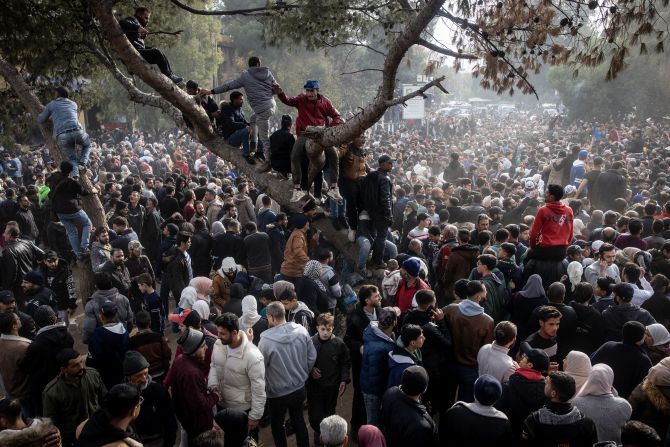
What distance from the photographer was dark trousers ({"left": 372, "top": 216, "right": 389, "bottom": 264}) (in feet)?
25.5

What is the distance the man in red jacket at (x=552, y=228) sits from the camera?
6.89 meters

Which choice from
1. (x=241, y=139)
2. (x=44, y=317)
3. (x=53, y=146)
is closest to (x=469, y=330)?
(x=44, y=317)

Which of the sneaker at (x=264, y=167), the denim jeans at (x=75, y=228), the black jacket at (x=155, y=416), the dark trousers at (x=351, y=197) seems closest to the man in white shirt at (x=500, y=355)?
the black jacket at (x=155, y=416)

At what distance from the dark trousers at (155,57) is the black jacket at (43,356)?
432 cm

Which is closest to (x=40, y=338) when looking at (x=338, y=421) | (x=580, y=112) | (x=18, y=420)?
(x=18, y=420)

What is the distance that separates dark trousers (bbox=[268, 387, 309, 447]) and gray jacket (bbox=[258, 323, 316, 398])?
7 cm

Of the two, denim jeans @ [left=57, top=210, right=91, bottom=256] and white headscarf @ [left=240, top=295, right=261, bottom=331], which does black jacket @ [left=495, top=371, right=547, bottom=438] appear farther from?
denim jeans @ [left=57, top=210, right=91, bottom=256]

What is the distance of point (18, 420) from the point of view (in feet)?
13.7

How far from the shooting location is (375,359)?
5.17 meters

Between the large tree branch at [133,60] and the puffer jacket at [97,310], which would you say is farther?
the large tree branch at [133,60]

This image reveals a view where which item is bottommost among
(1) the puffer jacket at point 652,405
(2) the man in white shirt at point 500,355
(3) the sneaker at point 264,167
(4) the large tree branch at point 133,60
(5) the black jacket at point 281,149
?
(1) the puffer jacket at point 652,405

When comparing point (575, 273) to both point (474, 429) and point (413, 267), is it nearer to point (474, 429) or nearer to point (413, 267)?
point (413, 267)

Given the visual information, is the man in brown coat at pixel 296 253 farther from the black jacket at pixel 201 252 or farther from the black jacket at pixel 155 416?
the black jacket at pixel 155 416

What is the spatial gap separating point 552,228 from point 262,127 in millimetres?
4092
